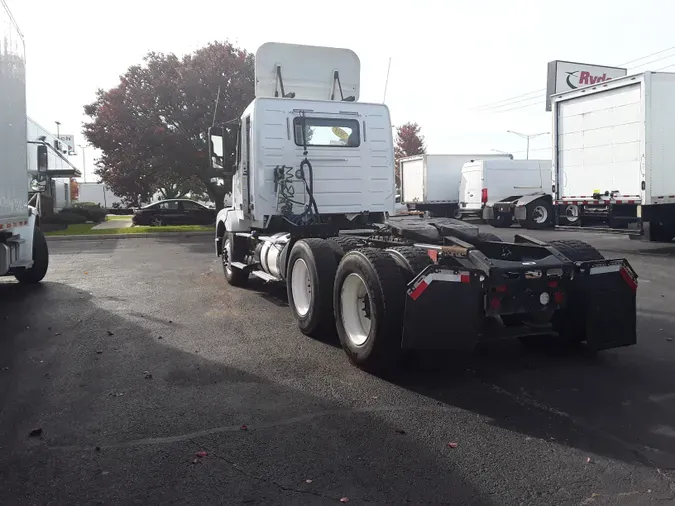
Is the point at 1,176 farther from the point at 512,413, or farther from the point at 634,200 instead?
the point at 634,200

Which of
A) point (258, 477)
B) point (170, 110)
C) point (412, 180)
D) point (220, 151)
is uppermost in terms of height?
point (170, 110)

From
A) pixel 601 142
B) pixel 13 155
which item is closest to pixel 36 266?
pixel 13 155

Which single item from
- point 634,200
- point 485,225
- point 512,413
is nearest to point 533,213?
point 485,225

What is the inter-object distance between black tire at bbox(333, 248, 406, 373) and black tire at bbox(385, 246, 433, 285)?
49mm

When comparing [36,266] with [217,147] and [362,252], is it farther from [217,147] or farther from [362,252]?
[362,252]

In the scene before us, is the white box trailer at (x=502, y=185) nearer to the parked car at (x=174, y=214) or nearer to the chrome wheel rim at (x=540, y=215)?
the chrome wheel rim at (x=540, y=215)

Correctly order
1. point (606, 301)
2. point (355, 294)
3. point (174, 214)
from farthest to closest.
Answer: point (174, 214) < point (355, 294) < point (606, 301)

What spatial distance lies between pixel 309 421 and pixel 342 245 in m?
2.89

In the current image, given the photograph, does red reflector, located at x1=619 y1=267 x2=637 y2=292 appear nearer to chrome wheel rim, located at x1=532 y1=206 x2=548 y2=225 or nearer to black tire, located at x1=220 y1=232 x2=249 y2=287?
black tire, located at x1=220 y1=232 x2=249 y2=287

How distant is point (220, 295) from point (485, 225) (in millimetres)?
19720

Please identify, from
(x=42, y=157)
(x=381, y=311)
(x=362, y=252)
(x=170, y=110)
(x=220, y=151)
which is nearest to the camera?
(x=381, y=311)

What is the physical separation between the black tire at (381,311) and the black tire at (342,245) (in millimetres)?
1183

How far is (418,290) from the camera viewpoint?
4844 millimetres

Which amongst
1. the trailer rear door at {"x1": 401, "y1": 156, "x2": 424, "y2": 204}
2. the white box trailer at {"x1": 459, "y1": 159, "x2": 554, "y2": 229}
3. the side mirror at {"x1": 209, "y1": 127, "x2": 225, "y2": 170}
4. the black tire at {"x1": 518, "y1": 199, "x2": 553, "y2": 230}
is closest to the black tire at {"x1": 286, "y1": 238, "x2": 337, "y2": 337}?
the side mirror at {"x1": 209, "y1": 127, "x2": 225, "y2": 170}
